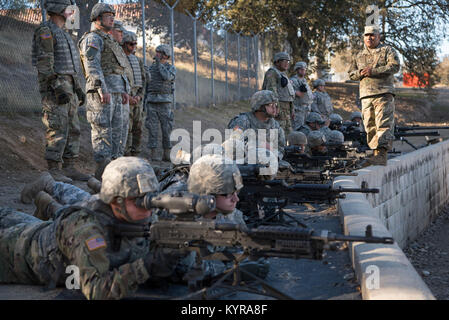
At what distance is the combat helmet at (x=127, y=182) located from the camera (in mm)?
3246

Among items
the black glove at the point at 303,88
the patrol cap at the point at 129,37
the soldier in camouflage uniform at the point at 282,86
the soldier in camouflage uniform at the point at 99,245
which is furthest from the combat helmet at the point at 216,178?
the black glove at the point at 303,88

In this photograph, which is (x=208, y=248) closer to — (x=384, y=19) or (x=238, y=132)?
(x=238, y=132)

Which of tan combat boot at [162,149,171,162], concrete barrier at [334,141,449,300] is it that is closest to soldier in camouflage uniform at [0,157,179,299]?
concrete barrier at [334,141,449,300]

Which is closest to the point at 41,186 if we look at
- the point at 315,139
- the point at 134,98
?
the point at 134,98

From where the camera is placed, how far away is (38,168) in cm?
793

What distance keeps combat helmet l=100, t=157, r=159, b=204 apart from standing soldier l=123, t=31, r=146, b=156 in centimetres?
423

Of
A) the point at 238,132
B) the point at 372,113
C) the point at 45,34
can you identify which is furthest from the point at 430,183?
the point at 45,34

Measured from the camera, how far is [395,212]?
1019 centimetres

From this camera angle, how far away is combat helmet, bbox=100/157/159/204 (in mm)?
3246

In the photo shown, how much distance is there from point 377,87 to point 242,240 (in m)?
6.02

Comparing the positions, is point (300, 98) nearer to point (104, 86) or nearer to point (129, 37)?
point (129, 37)

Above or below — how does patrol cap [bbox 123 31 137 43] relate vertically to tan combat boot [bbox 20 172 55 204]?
above

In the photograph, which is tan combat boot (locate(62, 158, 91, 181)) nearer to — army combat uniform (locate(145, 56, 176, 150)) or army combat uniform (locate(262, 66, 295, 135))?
army combat uniform (locate(145, 56, 176, 150))

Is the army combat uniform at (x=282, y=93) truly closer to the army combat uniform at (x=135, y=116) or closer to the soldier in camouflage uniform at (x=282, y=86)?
the soldier in camouflage uniform at (x=282, y=86)
